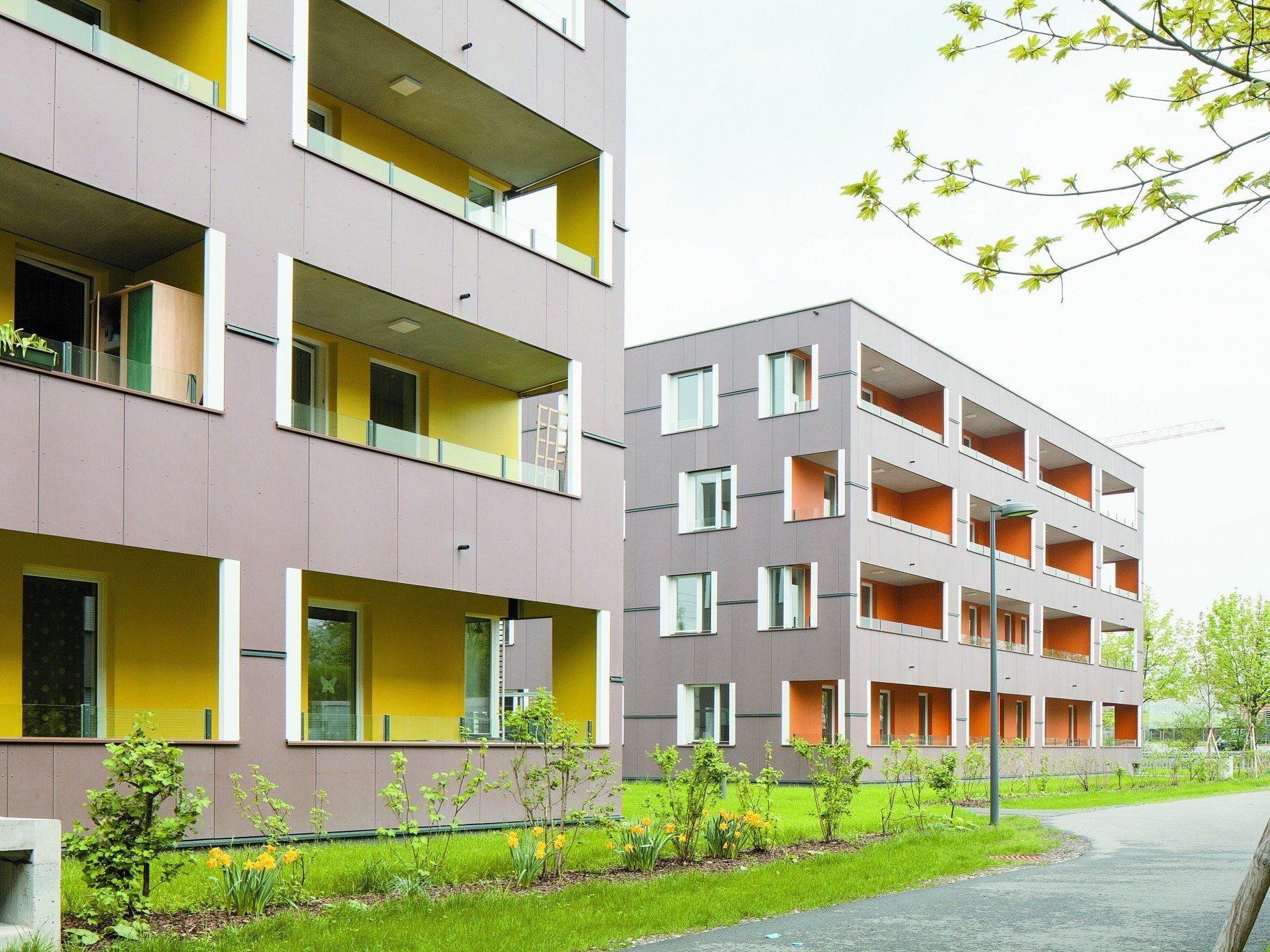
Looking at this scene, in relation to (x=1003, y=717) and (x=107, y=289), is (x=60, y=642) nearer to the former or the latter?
(x=107, y=289)

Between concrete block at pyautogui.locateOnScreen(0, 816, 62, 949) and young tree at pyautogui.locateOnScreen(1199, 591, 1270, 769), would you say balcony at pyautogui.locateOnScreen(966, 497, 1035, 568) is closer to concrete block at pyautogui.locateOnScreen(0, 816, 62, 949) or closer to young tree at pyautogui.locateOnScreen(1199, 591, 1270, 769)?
young tree at pyautogui.locateOnScreen(1199, 591, 1270, 769)

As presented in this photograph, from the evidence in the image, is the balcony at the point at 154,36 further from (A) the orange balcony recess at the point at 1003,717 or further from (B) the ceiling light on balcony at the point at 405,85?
(A) the orange balcony recess at the point at 1003,717

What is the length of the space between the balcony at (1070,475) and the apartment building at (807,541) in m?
7.71

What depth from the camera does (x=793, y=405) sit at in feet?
126

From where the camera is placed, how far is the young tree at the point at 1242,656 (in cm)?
5969

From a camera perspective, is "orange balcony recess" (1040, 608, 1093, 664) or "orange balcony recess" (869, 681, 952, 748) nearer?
"orange balcony recess" (869, 681, 952, 748)

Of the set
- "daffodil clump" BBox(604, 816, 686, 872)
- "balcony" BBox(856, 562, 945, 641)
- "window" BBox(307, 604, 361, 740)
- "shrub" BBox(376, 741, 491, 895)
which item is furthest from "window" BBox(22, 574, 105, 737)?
"balcony" BBox(856, 562, 945, 641)

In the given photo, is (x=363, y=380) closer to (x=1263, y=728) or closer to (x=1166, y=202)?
(x=1166, y=202)

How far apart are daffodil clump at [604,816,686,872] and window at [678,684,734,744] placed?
942 inches


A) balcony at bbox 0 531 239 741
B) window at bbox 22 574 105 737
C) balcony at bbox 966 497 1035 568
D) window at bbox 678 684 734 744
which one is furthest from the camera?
balcony at bbox 966 497 1035 568

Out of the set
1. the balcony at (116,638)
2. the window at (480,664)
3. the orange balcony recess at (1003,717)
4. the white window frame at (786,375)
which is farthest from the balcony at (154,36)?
the orange balcony recess at (1003,717)

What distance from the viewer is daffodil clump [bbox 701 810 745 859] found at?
15.2m

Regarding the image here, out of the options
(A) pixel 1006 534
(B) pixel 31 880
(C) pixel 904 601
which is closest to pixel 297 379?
(B) pixel 31 880

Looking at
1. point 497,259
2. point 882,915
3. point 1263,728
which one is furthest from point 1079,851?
point 1263,728
